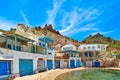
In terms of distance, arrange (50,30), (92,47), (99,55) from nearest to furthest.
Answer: (99,55), (92,47), (50,30)

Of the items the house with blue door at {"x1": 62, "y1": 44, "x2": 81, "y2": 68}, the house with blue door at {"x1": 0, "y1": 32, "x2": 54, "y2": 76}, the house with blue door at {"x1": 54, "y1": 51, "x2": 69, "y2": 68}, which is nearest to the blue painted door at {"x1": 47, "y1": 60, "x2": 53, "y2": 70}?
the house with blue door at {"x1": 0, "y1": 32, "x2": 54, "y2": 76}

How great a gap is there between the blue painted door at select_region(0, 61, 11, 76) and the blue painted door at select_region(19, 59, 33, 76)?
3.48 metres

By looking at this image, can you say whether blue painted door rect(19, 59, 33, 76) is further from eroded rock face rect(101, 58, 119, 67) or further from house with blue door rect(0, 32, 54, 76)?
eroded rock face rect(101, 58, 119, 67)

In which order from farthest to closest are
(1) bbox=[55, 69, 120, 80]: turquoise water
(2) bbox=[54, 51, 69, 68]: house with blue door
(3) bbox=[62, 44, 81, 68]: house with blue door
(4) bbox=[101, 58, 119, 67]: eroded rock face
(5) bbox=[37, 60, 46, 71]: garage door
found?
(4) bbox=[101, 58, 119, 67]: eroded rock face → (3) bbox=[62, 44, 81, 68]: house with blue door → (2) bbox=[54, 51, 69, 68]: house with blue door → (5) bbox=[37, 60, 46, 71]: garage door → (1) bbox=[55, 69, 120, 80]: turquoise water

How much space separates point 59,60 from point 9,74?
86.4 ft

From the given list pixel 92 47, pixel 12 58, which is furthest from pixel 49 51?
pixel 92 47

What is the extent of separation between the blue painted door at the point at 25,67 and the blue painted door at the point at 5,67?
3.48 m

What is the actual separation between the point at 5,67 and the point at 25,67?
6504mm

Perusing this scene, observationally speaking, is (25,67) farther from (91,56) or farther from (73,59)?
(91,56)

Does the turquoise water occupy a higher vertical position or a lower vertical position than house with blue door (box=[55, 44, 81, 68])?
lower

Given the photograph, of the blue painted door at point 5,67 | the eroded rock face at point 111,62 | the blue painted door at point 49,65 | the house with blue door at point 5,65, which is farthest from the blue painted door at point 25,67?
the eroded rock face at point 111,62

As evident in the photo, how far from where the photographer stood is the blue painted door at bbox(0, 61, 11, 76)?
68.6 feet

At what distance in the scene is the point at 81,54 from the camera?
62781 millimetres

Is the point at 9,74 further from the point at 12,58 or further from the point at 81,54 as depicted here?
the point at 81,54
